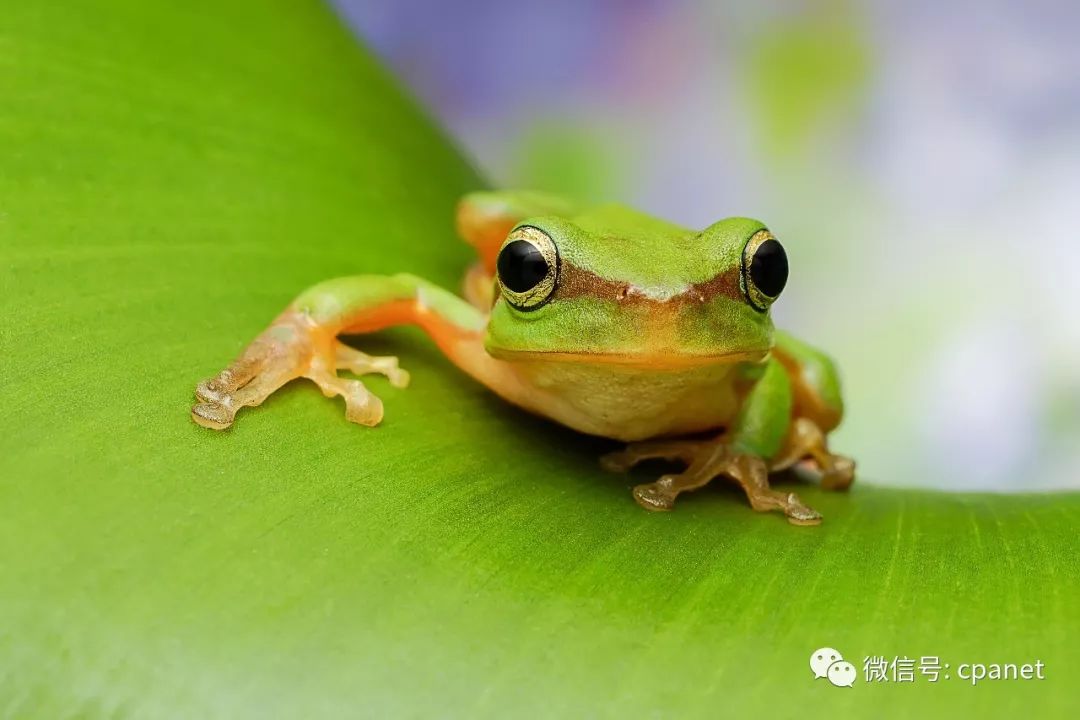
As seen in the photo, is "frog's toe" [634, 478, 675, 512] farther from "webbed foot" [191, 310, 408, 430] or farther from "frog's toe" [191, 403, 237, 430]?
"frog's toe" [191, 403, 237, 430]

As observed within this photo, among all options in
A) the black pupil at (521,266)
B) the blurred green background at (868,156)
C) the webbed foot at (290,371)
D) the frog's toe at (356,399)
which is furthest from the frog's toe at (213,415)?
the blurred green background at (868,156)

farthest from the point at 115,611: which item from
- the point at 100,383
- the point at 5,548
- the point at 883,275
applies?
the point at 883,275

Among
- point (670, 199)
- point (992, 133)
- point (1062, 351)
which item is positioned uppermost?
point (992, 133)

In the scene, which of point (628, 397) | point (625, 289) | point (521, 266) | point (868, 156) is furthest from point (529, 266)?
point (868, 156)

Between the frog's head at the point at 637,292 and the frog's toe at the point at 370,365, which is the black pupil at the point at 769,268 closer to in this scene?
the frog's head at the point at 637,292

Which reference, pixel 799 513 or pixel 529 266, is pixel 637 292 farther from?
pixel 799 513

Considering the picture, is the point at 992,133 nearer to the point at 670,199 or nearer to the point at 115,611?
the point at 670,199

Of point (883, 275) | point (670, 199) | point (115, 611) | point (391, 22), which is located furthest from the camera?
point (391, 22)
